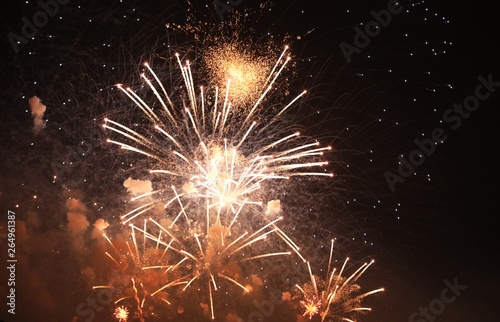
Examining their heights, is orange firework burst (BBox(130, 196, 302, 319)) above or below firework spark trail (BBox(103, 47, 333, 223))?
below

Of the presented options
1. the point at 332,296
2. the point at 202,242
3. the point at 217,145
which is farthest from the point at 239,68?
the point at 332,296

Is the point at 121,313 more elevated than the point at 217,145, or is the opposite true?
the point at 217,145

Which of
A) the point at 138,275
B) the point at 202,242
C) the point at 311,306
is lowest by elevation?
the point at 311,306

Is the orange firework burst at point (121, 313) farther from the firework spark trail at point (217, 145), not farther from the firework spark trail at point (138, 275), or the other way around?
the firework spark trail at point (217, 145)

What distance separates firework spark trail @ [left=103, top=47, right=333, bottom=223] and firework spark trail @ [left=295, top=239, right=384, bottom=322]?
12.2ft

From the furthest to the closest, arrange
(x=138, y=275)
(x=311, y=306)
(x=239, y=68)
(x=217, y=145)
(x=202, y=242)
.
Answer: (x=311, y=306), (x=202, y=242), (x=138, y=275), (x=217, y=145), (x=239, y=68)

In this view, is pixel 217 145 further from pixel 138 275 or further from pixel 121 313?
pixel 121 313

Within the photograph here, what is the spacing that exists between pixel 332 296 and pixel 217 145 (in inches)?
258

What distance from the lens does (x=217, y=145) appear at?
10.6 m

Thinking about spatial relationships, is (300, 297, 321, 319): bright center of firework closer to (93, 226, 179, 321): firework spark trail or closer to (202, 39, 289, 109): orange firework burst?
(93, 226, 179, 321): firework spark trail

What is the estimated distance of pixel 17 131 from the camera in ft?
38.0

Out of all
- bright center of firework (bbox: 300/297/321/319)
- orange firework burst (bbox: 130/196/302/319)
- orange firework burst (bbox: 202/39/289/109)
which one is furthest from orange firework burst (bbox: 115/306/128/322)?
orange firework burst (bbox: 202/39/289/109)

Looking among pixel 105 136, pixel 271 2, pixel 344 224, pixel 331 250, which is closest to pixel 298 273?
pixel 331 250

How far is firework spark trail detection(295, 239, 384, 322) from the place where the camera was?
12562 millimetres
